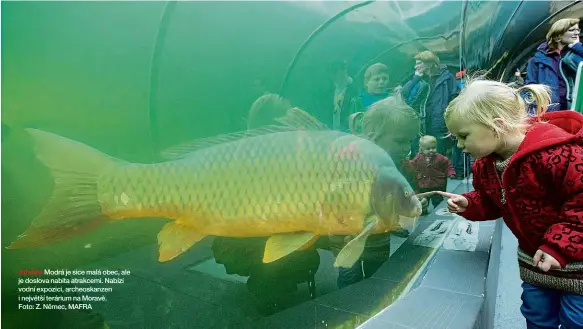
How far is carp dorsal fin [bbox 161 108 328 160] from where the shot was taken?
1.47 meters

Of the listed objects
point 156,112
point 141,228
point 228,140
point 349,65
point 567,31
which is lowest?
point 141,228

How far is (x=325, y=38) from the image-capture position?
5.84ft

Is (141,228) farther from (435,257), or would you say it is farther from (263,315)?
(435,257)

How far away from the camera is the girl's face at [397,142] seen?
1.92 metres

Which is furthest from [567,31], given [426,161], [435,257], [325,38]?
[325,38]

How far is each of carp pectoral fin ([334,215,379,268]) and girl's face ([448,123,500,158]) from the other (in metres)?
0.47

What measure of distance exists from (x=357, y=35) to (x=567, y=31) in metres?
1.95

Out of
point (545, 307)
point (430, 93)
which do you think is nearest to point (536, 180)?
point (545, 307)

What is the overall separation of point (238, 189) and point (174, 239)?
0.29 metres

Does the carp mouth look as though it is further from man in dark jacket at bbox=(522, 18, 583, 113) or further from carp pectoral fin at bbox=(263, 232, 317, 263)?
man in dark jacket at bbox=(522, 18, 583, 113)

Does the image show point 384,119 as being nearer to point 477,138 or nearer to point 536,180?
point 477,138

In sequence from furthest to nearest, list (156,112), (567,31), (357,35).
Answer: (567,31) < (357,35) < (156,112)

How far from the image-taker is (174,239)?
1.49 meters

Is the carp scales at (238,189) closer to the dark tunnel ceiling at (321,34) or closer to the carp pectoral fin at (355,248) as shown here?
the carp pectoral fin at (355,248)
